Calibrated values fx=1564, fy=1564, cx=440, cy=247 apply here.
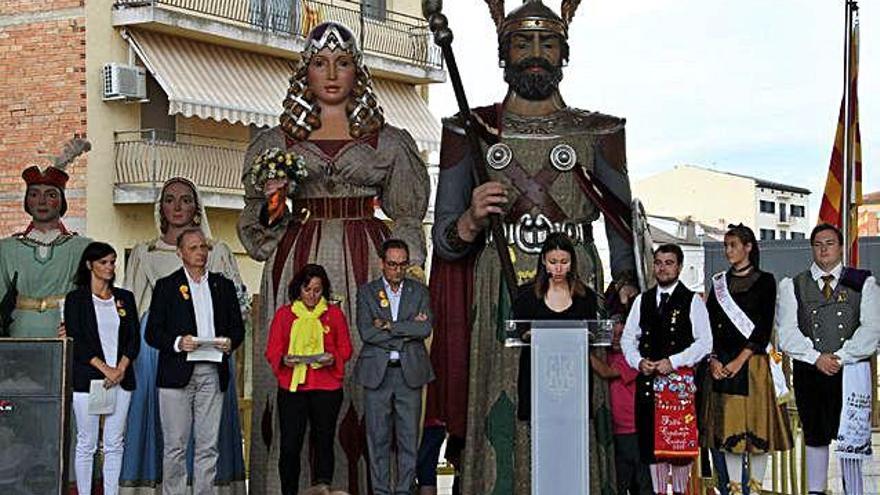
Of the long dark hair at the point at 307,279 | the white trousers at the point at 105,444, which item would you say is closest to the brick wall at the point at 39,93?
the white trousers at the point at 105,444

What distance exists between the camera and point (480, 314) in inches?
281

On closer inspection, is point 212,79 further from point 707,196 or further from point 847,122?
point 707,196

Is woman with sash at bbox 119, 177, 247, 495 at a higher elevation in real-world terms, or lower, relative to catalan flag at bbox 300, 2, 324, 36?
lower

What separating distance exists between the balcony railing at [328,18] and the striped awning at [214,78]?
19.7 inches

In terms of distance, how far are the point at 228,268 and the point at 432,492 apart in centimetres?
163

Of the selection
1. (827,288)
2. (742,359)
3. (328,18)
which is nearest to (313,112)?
(742,359)

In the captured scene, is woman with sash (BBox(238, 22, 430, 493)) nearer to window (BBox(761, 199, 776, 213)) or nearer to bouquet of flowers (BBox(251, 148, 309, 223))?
bouquet of flowers (BBox(251, 148, 309, 223))

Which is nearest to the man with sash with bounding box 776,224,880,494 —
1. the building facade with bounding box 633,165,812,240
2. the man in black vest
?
the man in black vest

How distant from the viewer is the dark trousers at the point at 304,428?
291 inches

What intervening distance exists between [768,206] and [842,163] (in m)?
55.6

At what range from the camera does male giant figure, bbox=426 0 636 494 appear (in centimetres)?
705

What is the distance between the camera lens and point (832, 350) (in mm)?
7875

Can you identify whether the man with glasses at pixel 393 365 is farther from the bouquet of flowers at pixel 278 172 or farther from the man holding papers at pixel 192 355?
the man holding papers at pixel 192 355

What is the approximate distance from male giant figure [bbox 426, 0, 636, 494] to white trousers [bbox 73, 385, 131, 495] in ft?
5.39
